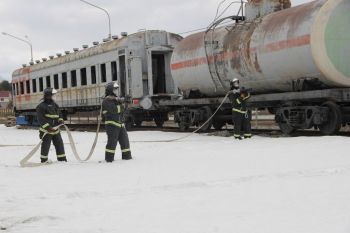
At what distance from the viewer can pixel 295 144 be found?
37.4 feet

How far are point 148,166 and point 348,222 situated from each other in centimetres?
490

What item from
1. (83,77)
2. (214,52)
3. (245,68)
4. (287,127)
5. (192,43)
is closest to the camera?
(287,127)

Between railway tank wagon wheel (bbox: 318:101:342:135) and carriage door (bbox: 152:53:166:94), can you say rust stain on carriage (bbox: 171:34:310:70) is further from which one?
carriage door (bbox: 152:53:166:94)

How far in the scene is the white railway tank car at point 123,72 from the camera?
19.9 metres

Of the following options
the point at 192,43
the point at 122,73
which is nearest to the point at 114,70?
the point at 122,73

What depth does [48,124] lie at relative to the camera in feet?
35.2

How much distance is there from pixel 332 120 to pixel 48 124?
22.3ft

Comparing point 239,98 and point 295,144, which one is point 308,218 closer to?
point 295,144

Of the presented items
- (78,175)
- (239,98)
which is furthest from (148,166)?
(239,98)

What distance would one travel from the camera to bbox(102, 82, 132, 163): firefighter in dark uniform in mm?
10234

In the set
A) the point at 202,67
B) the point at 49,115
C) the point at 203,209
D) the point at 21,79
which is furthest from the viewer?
the point at 21,79

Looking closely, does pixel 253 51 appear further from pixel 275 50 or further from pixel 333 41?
pixel 333 41

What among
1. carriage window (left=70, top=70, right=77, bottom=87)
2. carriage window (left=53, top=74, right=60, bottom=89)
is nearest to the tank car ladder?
carriage window (left=70, top=70, right=77, bottom=87)

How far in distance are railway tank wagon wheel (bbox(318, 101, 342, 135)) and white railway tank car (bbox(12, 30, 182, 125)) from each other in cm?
795
